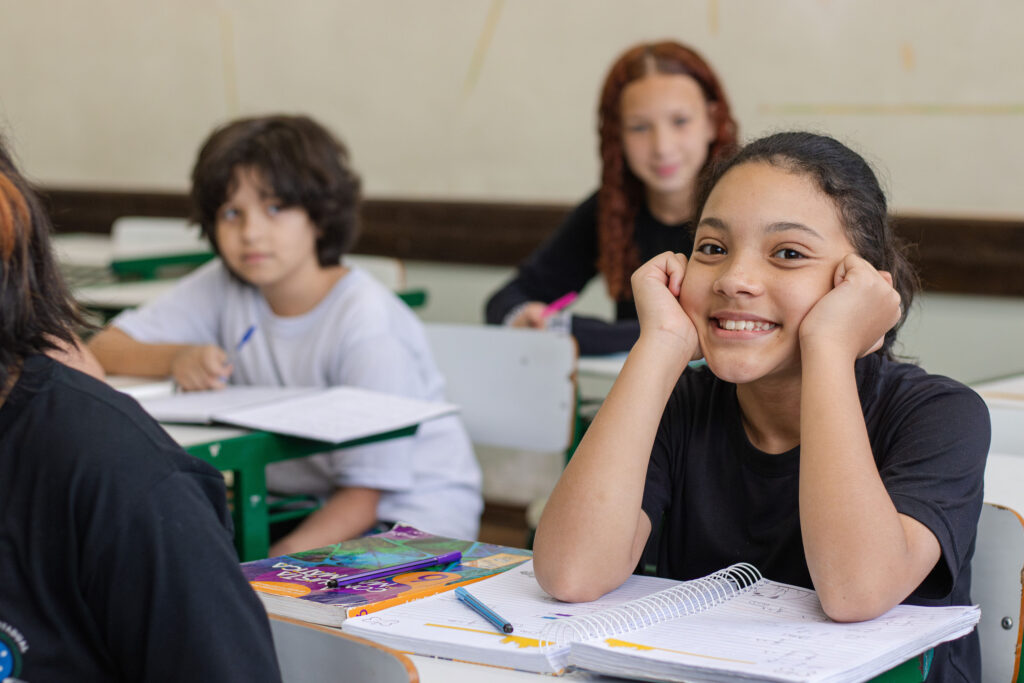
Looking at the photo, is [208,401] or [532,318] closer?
[208,401]

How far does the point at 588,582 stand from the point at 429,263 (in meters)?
2.93

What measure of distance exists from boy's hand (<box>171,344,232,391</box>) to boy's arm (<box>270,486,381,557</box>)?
306 mm

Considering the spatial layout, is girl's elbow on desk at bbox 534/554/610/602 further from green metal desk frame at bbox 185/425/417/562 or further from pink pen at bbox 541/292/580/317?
pink pen at bbox 541/292/580/317

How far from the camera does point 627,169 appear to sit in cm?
262

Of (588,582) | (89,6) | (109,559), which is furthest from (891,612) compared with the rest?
(89,6)

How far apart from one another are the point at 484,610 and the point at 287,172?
56.3 inches

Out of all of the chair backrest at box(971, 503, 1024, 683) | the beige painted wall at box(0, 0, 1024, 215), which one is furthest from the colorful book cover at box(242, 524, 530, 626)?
the beige painted wall at box(0, 0, 1024, 215)

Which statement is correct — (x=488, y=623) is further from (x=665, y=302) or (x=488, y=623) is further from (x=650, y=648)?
(x=665, y=302)

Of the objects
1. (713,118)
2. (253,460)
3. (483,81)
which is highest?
(483,81)

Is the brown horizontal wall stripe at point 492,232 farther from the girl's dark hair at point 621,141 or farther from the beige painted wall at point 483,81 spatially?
the girl's dark hair at point 621,141

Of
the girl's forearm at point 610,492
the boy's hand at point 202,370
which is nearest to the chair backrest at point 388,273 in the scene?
the boy's hand at point 202,370

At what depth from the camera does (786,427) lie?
125 centimetres

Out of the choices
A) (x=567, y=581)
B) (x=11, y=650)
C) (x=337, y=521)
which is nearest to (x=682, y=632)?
(x=567, y=581)

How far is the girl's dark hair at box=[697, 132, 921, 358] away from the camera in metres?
1.21
